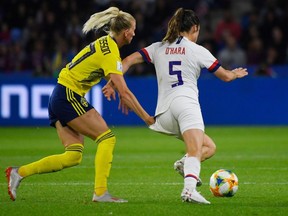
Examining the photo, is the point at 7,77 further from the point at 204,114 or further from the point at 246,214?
the point at 246,214

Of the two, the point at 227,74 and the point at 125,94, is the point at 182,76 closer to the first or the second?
the point at 227,74

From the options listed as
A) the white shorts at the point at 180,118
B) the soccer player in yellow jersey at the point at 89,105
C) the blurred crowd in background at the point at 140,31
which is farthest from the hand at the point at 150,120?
the blurred crowd in background at the point at 140,31

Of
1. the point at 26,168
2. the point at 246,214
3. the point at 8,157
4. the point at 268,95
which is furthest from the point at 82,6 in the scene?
the point at 246,214

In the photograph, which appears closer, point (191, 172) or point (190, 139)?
point (191, 172)

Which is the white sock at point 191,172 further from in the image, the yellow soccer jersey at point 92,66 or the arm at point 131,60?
the arm at point 131,60

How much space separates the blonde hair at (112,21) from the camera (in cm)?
840

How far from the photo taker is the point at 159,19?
22.0 m

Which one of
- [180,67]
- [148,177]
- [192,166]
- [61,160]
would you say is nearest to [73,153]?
[61,160]

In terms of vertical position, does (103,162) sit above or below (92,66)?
below

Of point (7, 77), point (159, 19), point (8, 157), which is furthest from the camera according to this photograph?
point (159, 19)

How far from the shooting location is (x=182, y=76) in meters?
8.48

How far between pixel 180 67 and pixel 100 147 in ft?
3.83

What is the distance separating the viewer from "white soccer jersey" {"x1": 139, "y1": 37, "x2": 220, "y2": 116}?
27.7ft

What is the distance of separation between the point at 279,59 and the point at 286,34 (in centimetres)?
81
